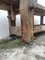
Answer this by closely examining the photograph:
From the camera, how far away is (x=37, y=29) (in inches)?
72.3

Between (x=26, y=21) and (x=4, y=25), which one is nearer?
(x=26, y=21)

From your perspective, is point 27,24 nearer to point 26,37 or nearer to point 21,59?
point 26,37

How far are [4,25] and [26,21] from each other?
1.02 metres

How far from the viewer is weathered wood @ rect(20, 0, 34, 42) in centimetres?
133

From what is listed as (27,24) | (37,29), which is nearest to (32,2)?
(27,24)

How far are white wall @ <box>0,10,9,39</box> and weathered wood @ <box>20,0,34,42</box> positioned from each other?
93 cm

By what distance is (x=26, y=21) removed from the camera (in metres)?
1.35

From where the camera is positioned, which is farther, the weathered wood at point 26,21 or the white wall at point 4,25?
the white wall at point 4,25

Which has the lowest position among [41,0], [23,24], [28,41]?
[28,41]

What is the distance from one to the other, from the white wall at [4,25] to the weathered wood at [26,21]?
3.07 ft

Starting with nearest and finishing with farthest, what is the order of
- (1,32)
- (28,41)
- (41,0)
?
(28,41) < (1,32) < (41,0)

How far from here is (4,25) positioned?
224 centimetres

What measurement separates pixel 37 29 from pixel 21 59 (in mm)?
965

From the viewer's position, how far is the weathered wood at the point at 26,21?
1.33 meters
